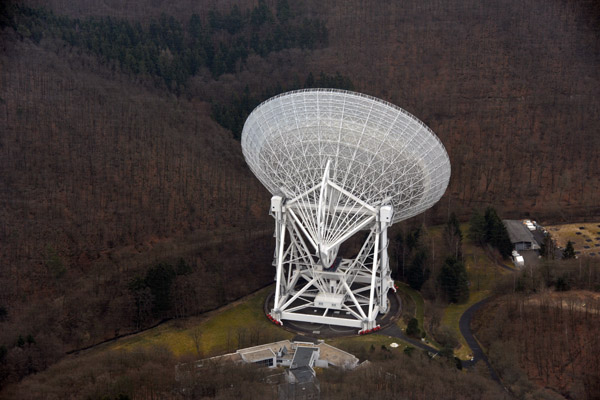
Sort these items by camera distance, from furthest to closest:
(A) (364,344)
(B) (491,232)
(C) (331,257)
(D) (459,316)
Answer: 1. (B) (491,232)
2. (D) (459,316)
3. (C) (331,257)
4. (A) (364,344)

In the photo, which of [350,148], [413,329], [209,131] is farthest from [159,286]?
[209,131]

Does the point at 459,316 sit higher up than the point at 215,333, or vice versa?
the point at 215,333

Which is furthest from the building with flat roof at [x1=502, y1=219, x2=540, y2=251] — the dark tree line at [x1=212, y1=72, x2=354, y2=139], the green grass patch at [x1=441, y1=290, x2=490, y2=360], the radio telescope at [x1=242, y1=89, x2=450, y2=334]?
the dark tree line at [x1=212, y1=72, x2=354, y2=139]

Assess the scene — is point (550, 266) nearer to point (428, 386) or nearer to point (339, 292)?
point (339, 292)

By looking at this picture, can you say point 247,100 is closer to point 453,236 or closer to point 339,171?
point 453,236

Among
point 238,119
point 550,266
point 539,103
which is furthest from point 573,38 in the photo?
point 550,266

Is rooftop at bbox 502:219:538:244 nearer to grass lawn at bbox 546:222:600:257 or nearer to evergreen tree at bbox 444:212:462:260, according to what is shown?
grass lawn at bbox 546:222:600:257
